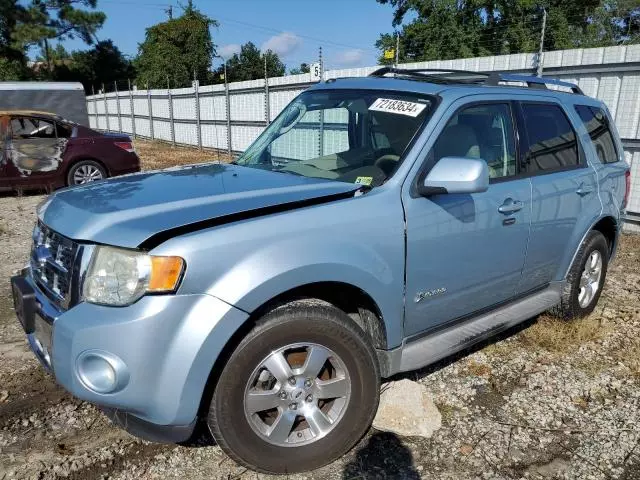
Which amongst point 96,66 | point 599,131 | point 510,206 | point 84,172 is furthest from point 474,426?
point 96,66

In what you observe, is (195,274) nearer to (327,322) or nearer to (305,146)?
(327,322)

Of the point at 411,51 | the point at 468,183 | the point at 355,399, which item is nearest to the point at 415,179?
the point at 468,183

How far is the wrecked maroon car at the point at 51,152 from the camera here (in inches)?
372

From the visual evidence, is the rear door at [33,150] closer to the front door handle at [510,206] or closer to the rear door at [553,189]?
the rear door at [553,189]

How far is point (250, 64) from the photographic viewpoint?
62.7 m

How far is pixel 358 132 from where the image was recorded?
3430mm

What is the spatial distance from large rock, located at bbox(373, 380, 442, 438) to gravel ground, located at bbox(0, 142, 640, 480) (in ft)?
0.18

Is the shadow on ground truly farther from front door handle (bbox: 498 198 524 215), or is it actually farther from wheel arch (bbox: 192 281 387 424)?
front door handle (bbox: 498 198 524 215)

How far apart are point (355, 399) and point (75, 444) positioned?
1512mm

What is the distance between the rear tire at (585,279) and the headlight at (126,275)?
327cm

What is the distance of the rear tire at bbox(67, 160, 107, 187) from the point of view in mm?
10013

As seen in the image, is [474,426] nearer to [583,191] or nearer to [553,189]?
[553,189]

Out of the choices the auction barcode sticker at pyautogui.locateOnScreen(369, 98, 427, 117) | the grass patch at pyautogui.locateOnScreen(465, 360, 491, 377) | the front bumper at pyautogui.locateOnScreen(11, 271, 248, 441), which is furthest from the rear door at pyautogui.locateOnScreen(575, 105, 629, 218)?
the front bumper at pyautogui.locateOnScreen(11, 271, 248, 441)

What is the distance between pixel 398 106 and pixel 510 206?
94cm
